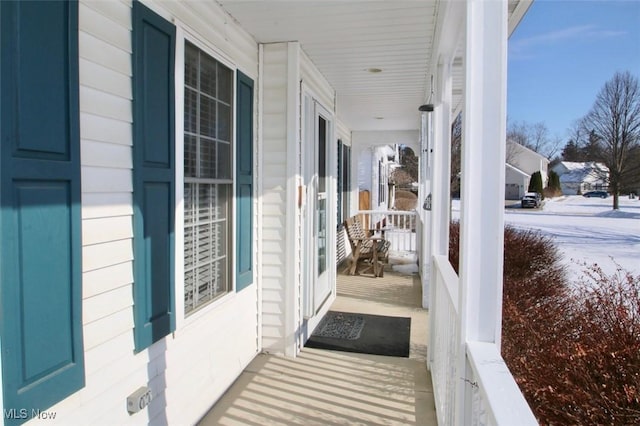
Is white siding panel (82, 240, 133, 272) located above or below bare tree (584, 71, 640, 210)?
below

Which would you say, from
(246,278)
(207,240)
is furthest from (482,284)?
(246,278)

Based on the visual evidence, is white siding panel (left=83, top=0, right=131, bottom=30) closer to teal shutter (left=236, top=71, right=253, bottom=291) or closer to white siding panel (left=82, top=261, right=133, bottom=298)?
white siding panel (left=82, top=261, right=133, bottom=298)

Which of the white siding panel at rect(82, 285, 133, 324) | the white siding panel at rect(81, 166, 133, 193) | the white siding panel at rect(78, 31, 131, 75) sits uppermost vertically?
the white siding panel at rect(78, 31, 131, 75)

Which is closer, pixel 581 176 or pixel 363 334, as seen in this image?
pixel 581 176

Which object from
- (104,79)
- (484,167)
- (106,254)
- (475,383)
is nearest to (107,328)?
(106,254)

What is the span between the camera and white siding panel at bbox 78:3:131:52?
1.73 meters

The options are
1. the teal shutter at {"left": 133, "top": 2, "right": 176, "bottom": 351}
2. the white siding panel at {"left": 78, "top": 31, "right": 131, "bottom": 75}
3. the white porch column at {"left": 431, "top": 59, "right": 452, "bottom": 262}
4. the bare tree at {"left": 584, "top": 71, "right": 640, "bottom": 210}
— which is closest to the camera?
the bare tree at {"left": 584, "top": 71, "right": 640, "bottom": 210}

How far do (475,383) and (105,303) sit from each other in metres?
1.46

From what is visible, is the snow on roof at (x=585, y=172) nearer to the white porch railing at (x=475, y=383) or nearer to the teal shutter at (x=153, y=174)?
the white porch railing at (x=475, y=383)

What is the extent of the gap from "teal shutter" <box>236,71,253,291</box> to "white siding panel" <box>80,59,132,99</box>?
1.24 metres

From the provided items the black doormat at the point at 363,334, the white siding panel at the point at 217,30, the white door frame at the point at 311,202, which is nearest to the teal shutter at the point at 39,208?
the white siding panel at the point at 217,30

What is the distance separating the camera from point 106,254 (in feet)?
6.15

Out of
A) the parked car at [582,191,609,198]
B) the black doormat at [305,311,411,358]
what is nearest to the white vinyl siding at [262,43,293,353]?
the black doormat at [305,311,411,358]

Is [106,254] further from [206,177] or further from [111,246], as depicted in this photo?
[206,177]
